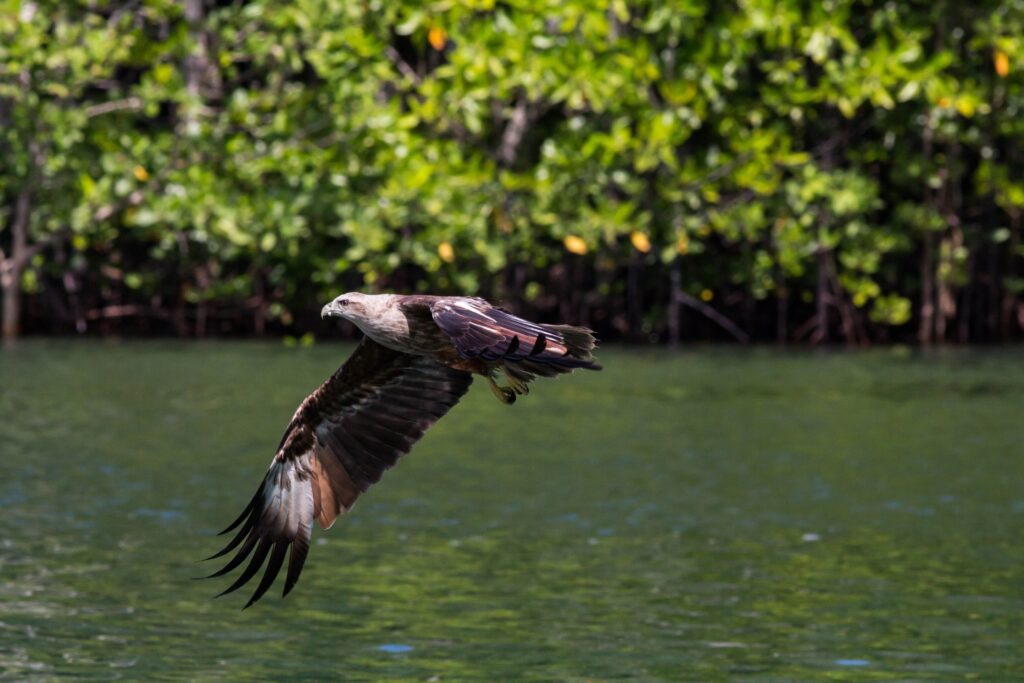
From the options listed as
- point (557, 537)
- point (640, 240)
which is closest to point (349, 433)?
point (557, 537)

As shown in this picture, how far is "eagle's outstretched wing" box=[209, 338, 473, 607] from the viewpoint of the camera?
10.3 meters

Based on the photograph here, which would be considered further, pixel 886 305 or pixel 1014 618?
pixel 886 305

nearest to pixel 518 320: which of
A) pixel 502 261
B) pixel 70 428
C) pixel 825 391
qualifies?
pixel 70 428

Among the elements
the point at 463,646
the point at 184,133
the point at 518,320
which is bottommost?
the point at 463,646

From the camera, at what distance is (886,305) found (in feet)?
100.0

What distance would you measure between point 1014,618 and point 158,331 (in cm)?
2143

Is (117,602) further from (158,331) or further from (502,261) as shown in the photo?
(158,331)

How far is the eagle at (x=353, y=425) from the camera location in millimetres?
9438

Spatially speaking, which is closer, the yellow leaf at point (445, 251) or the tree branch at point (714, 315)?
the yellow leaf at point (445, 251)

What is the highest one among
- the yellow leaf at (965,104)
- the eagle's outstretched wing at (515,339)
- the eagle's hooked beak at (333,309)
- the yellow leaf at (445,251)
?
the yellow leaf at (965,104)

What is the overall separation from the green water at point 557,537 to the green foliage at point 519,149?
493cm

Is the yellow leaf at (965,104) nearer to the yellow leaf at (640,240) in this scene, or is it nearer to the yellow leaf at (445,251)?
the yellow leaf at (640,240)

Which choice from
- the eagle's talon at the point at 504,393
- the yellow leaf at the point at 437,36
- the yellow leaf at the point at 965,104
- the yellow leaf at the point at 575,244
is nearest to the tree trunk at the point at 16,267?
the yellow leaf at the point at 437,36

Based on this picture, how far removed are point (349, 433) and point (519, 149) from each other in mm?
20553
